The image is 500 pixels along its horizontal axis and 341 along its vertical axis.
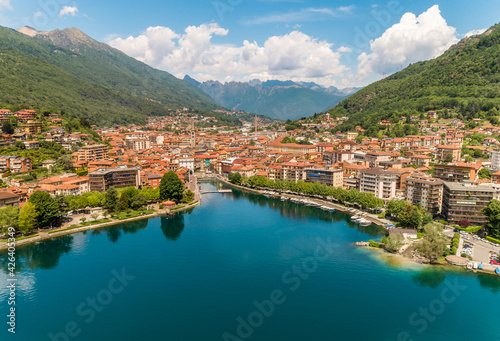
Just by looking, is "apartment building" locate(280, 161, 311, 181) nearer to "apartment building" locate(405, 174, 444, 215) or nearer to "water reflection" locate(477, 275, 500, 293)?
"apartment building" locate(405, 174, 444, 215)

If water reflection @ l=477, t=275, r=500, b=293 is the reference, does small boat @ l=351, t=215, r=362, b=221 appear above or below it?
above

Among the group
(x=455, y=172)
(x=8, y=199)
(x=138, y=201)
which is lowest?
(x=138, y=201)

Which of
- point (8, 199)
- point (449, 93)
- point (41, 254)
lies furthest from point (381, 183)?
point (449, 93)

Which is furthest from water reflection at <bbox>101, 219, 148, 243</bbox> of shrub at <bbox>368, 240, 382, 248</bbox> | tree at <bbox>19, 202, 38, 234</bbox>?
shrub at <bbox>368, 240, 382, 248</bbox>

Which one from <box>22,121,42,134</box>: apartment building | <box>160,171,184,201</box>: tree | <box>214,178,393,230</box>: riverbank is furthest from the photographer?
<box>22,121,42,134</box>: apartment building

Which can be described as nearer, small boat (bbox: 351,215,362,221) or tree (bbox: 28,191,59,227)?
tree (bbox: 28,191,59,227)

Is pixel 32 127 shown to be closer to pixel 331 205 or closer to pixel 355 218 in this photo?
pixel 331 205

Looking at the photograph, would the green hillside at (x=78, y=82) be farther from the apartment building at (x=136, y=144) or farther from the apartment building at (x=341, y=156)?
the apartment building at (x=341, y=156)
